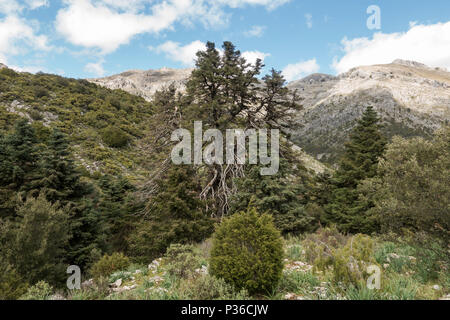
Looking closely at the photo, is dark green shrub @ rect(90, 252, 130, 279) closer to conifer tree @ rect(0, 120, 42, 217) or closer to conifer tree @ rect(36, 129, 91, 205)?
conifer tree @ rect(36, 129, 91, 205)

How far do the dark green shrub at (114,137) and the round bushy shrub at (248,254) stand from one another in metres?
30.2

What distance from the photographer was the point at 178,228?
349 inches

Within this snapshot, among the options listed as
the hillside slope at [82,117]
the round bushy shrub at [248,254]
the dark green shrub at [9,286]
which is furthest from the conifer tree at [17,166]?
the round bushy shrub at [248,254]

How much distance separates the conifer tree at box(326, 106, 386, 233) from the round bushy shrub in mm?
15555

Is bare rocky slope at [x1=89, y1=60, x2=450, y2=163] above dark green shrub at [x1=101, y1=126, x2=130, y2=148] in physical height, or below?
above

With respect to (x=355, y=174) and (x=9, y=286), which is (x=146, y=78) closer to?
(x=355, y=174)

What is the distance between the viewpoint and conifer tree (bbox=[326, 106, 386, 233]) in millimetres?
17906

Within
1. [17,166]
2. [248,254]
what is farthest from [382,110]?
[17,166]

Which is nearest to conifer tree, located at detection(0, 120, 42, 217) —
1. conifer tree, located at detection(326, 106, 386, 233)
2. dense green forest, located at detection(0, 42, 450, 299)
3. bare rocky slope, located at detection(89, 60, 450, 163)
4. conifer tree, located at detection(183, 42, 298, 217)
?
dense green forest, located at detection(0, 42, 450, 299)

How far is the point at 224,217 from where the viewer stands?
16.2ft

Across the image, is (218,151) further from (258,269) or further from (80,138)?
(80,138)

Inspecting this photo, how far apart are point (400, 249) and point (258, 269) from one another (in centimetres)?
558

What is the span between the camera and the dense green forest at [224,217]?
14.6 ft

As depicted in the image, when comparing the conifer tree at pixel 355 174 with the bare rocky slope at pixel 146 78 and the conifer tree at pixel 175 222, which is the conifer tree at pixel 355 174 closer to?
the conifer tree at pixel 175 222
